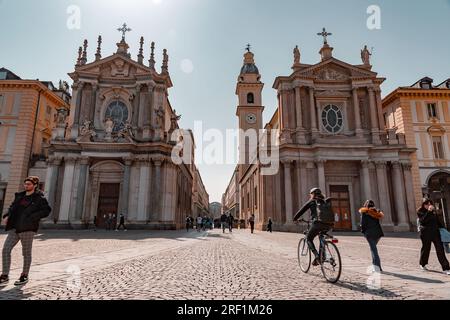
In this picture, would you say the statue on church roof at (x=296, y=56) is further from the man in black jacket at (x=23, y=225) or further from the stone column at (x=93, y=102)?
the man in black jacket at (x=23, y=225)

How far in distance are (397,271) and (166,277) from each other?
5198 mm

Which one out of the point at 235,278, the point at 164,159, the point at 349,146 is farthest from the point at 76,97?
the point at 235,278

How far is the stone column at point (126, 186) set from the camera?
26875 millimetres

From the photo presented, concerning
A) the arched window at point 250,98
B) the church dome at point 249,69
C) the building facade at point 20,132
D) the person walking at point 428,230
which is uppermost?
the church dome at point 249,69

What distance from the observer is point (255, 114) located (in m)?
52.7

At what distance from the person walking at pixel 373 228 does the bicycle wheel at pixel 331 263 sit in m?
1.75

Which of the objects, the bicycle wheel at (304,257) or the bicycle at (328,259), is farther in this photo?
the bicycle wheel at (304,257)

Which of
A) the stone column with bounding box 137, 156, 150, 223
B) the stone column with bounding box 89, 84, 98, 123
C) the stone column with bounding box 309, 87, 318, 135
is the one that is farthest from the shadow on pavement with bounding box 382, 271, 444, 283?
the stone column with bounding box 89, 84, 98, 123

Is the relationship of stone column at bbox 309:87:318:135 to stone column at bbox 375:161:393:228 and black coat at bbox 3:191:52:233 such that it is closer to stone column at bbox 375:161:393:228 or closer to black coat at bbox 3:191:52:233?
stone column at bbox 375:161:393:228

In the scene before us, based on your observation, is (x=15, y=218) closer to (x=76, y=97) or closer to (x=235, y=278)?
(x=235, y=278)

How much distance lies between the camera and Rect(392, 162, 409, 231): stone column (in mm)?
26719

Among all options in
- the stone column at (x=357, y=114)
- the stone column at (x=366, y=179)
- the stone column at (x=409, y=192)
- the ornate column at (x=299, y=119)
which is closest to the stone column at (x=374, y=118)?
the stone column at (x=357, y=114)

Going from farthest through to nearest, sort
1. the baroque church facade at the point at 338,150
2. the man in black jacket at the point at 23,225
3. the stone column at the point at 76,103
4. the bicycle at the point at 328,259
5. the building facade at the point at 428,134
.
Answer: the building facade at the point at 428,134 < the stone column at the point at 76,103 < the baroque church facade at the point at 338,150 < the bicycle at the point at 328,259 < the man in black jacket at the point at 23,225

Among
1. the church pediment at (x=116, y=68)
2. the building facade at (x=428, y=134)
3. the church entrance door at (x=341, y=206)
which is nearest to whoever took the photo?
the church entrance door at (x=341, y=206)
